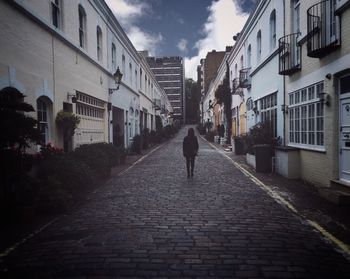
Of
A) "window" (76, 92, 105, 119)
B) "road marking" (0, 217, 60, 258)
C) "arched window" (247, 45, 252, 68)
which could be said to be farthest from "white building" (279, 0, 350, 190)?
"arched window" (247, 45, 252, 68)

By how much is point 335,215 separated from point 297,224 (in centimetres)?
117

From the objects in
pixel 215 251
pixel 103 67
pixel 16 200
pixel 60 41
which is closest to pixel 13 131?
pixel 16 200

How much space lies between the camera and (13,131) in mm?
6082

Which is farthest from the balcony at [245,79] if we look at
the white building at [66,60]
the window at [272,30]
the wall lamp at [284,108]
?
the white building at [66,60]

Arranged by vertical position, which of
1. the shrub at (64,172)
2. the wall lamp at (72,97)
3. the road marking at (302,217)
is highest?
the wall lamp at (72,97)

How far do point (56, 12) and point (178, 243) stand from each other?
30.5 feet

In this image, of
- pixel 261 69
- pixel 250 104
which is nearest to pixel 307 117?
pixel 261 69

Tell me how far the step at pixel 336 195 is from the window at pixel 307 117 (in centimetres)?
186

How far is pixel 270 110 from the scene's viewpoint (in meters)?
15.6

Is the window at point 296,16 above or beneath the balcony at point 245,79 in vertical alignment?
above

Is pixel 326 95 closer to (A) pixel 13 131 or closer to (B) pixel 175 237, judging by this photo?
(B) pixel 175 237

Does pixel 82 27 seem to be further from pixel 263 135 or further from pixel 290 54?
pixel 263 135

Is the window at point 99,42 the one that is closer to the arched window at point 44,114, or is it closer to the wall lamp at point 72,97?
the wall lamp at point 72,97

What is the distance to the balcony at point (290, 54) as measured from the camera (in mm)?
11500
